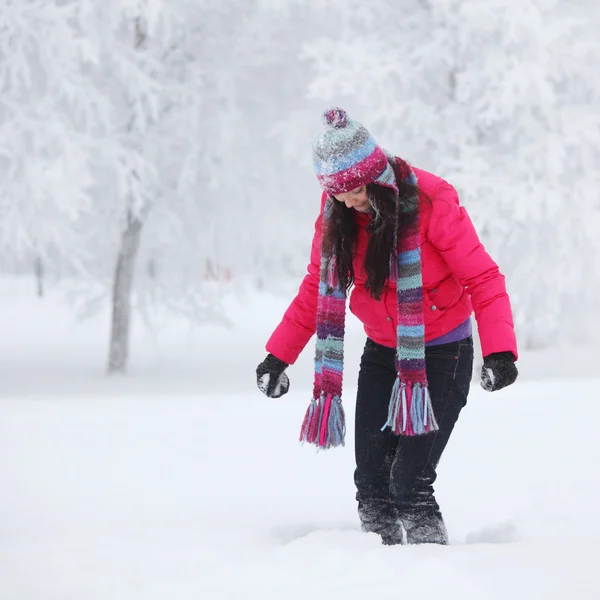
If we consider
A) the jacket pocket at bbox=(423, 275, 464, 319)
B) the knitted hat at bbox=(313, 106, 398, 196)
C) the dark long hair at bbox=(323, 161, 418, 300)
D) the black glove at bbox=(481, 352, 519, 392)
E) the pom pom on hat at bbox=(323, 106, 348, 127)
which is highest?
the pom pom on hat at bbox=(323, 106, 348, 127)

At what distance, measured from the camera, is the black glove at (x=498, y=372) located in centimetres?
275

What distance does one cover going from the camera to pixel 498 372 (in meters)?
2.76

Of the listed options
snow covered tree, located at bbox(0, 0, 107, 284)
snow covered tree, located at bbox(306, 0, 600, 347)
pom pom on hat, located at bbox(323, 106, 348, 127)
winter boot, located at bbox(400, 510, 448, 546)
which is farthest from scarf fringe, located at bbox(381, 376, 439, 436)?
snow covered tree, located at bbox(306, 0, 600, 347)

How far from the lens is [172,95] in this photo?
11.1 meters

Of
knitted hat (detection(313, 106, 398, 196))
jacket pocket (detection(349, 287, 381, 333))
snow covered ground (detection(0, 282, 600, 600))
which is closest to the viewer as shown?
snow covered ground (detection(0, 282, 600, 600))

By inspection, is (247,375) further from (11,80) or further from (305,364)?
(11,80)

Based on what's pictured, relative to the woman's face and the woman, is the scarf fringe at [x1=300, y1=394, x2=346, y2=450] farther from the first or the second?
the woman's face

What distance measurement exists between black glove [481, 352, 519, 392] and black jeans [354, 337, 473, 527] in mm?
284

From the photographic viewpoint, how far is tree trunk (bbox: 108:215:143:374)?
38.7ft

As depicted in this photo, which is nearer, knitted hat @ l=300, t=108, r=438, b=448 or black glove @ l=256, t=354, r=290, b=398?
knitted hat @ l=300, t=108, r=438, b=448

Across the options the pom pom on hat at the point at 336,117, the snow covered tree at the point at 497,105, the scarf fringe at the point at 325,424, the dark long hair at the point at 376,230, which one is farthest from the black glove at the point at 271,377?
the snow covered tree at the point at 497,105

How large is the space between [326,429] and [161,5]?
25.3 feet

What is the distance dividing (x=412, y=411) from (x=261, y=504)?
1624mm

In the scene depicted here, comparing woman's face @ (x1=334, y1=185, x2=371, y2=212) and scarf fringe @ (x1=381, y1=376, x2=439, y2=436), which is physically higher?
woman's face @ (x1=334, y1=185, x2=371, y2=212)
